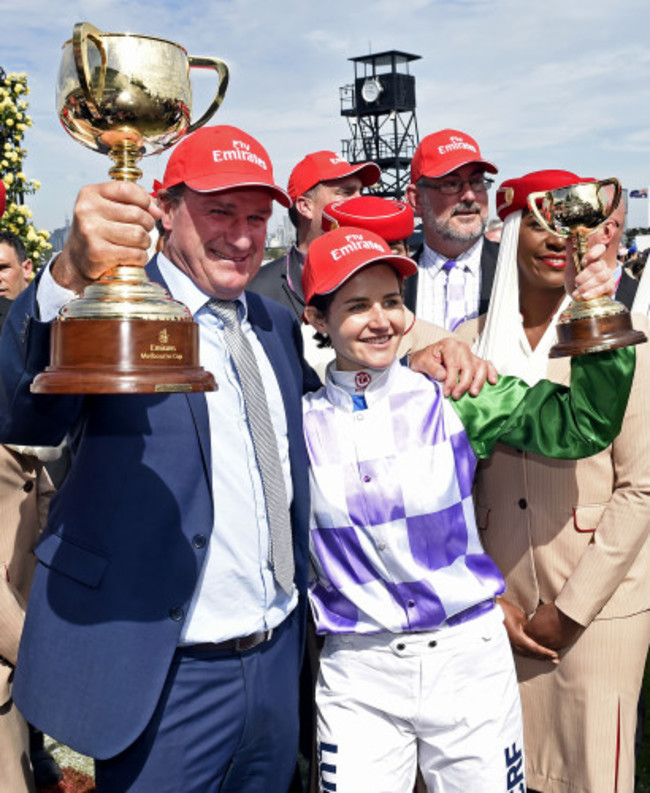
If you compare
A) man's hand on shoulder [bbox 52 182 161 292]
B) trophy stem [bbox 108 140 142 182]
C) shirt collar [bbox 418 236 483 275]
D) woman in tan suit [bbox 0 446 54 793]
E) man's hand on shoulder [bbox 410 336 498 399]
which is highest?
shirt collar [bbox 418 236 483 275]

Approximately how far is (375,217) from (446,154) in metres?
1.27

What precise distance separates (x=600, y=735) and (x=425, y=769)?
692 mm

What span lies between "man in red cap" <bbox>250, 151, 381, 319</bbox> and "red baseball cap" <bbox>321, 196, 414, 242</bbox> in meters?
1.09

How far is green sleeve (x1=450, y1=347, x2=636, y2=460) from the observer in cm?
261

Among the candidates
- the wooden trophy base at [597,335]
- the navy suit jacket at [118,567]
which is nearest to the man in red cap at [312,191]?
the wooden trophy base at [597,335]

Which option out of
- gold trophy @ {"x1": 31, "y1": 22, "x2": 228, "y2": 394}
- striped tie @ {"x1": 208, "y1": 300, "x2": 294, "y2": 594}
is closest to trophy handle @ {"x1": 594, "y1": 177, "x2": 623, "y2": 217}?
striped tie @ {"x1": 208, "y1": 300, "x2": 294, "y2": 594}

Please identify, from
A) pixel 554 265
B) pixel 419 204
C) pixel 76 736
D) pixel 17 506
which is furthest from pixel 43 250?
pixel 76 736

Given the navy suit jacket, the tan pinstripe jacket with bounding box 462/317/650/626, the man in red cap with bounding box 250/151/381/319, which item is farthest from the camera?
the man in red cap with bounding box 250/151/381/319

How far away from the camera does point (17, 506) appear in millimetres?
3531

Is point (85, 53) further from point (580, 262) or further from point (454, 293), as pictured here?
point (454, 293)

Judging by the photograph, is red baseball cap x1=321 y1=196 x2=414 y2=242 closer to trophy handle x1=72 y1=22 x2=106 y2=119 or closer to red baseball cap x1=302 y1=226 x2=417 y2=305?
red baseball cap x1=302 y1=226 x2=417 y2=305

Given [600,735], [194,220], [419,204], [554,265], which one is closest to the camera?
[194,220]

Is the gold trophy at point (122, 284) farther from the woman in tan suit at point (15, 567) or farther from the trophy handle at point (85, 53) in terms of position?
the woman in tan suit at point (15, 567)

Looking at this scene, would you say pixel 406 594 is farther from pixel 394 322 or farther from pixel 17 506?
pixel 17 506
